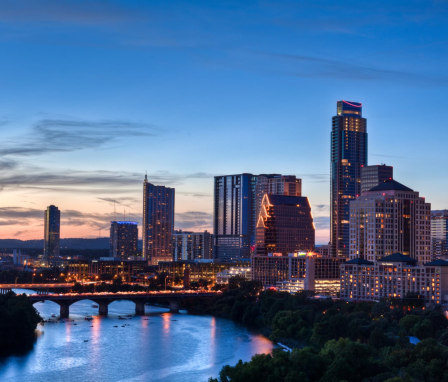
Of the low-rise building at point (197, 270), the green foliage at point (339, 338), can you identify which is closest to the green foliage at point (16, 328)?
the green foliage at point (339, 338)

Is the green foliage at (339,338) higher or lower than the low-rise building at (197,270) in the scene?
lower

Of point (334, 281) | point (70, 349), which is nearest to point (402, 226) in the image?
point (334, 281)

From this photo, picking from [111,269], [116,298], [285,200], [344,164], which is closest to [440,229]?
[344,164]

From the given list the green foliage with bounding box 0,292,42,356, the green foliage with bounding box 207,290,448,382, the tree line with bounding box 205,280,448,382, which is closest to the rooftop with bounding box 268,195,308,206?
the tree line with bounding box 205,280,448,382

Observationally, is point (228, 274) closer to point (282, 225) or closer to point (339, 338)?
point (282, 225)

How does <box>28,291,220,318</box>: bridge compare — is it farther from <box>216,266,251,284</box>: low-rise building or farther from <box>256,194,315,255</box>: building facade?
<box>256,194,315,255</box>: building facade

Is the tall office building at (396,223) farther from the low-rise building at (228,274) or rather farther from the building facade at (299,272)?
the low-rise building at (228,274)
